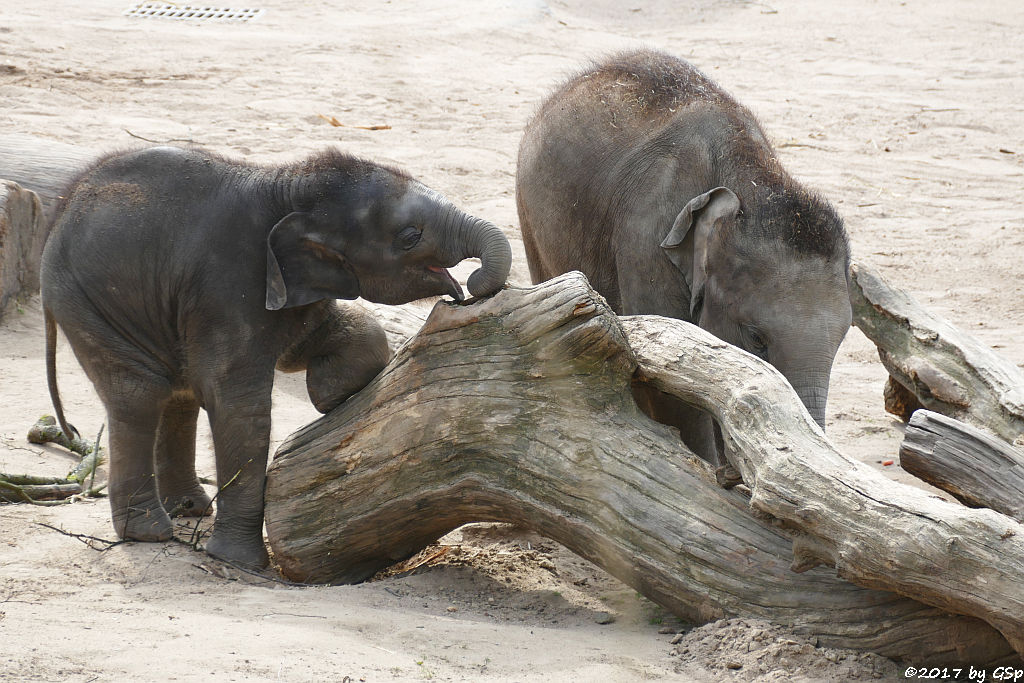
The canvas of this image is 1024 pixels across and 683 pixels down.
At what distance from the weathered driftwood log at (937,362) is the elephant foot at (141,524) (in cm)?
336

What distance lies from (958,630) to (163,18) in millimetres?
11589

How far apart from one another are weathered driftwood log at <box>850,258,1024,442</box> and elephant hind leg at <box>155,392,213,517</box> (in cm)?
319

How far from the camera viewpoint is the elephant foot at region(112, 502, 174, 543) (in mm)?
4195

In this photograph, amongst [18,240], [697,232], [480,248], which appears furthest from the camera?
[18,240]

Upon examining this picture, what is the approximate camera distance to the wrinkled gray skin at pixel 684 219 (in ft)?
13.7

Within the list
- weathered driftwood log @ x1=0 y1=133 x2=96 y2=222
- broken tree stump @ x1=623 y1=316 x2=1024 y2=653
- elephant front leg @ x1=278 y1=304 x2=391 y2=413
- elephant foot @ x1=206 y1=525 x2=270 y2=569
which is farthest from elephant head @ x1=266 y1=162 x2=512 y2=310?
weathered driftwood log @ x1=0 y1=133 x2=96 y2=222

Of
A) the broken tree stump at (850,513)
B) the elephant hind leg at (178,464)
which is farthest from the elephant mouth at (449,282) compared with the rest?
the elephant hind leg at (178,464)

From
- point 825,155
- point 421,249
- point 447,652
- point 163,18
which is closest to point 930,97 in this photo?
point 825,155

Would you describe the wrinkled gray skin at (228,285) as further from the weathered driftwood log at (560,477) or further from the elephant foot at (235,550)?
the weathered driftwood log at (560,477)

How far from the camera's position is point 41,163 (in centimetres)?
725

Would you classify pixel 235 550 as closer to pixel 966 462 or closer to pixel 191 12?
pixel 966 462

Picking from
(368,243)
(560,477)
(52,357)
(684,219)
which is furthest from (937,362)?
(52,357)

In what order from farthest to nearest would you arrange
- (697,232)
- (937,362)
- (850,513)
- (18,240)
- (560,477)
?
(18,240), (937,362), (697,232), (560,477), (850,513)

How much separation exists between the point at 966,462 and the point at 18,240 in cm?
524
